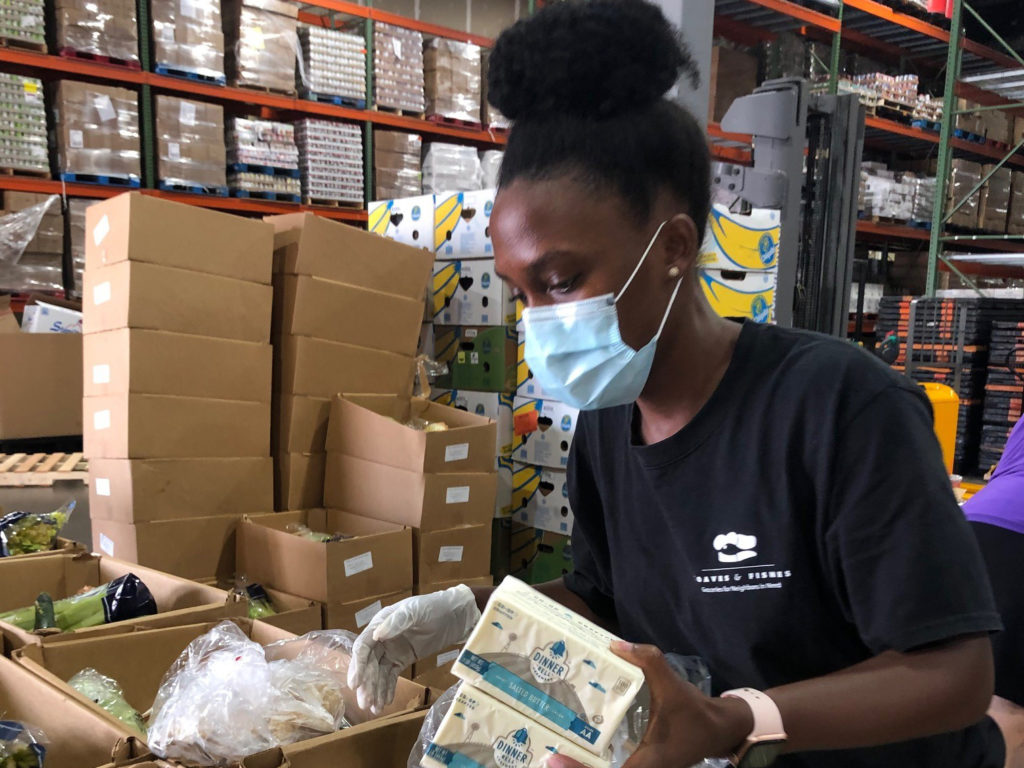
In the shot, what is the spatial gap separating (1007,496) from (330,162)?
498 cm

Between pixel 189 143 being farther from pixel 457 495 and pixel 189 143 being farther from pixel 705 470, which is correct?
pixel 705 470

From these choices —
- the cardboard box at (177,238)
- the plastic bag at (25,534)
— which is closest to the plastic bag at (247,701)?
the plastic bag at (25,534)

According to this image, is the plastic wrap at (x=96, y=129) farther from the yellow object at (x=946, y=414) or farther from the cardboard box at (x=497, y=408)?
the yellow object at (x=946, y=414)

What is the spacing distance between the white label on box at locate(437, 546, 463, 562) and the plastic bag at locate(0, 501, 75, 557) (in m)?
1.42

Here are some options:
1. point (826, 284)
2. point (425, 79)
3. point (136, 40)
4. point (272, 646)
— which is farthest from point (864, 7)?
point (272, 646)

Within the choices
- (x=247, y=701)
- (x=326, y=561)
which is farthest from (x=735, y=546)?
(x=326, y=561)

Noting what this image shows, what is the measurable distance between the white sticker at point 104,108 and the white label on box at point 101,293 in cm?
222

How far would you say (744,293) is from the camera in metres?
3.74

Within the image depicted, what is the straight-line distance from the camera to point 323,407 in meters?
3.56

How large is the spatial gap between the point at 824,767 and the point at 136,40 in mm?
5381

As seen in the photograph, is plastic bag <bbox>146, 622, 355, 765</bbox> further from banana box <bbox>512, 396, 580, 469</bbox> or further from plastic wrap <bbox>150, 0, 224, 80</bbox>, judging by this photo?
plastic wrap <bbox>150, 0, 224, 80</bbox>

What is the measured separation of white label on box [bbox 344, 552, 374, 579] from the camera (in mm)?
2837

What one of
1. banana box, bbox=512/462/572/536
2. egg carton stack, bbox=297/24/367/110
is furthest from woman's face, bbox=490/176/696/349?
egg carton stack, bbox=297/24/367/110

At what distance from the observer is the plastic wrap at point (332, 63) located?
18.5 feet
